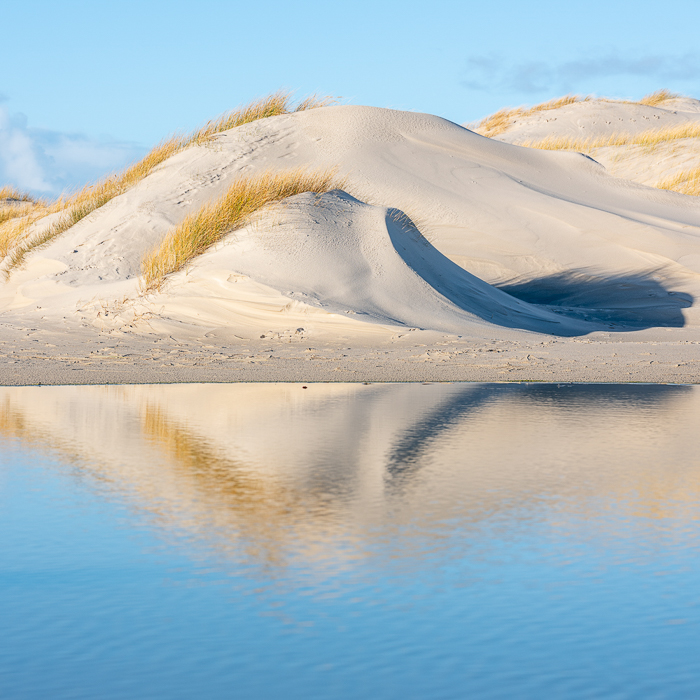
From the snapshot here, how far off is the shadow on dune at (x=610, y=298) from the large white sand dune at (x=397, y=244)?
36 millimetres

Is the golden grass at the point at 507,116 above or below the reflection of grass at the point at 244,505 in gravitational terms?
above

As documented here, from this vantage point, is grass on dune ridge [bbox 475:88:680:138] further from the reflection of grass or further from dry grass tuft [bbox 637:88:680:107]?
the reflection of grass

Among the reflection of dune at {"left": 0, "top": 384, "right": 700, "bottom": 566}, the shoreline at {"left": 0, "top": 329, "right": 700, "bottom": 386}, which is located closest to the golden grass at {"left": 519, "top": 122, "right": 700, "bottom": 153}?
the shoreline at {"left": 0, "top": 329, "right": 700, "bottom": 386}

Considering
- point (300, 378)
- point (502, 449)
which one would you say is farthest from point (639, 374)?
point (502, 449)

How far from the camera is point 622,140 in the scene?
81.0ft

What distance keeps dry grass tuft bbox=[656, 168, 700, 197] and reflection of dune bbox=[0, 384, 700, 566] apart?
50.7 feet

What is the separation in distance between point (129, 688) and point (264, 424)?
10.1 feet

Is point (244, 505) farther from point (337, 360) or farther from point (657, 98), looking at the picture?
point (657, 98)

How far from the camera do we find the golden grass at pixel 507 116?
1134 inches

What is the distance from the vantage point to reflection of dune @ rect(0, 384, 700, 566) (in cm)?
276

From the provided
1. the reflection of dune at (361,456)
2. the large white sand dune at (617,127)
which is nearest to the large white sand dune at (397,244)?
the reflection of dune at (361,456)

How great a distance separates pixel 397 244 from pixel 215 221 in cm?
225

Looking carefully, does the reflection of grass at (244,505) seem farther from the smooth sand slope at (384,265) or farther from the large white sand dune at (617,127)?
the large white sand dune at (617,127)

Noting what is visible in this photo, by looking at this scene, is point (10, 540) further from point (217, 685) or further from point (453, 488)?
point (453, 488)
